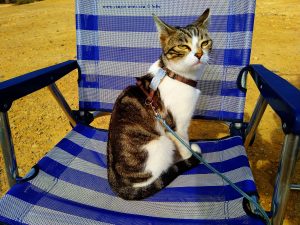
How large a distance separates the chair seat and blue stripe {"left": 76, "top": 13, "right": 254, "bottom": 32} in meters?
0.70

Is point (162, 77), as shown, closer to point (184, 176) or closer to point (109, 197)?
point (184, 176)

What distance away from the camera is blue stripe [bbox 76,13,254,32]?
1717 mm

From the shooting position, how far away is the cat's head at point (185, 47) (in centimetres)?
149

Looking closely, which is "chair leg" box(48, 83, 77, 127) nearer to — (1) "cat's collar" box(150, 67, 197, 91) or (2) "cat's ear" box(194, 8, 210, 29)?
(1) "cat's collar" box(150, 67, 197, 91)

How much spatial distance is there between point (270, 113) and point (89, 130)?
81.3 inches

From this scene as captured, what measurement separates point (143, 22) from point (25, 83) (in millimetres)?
856

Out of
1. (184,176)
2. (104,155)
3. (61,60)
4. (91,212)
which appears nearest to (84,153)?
(104,155)

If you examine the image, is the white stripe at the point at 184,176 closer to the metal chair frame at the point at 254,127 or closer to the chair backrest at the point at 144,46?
the metal chair frame at the point at 254,127

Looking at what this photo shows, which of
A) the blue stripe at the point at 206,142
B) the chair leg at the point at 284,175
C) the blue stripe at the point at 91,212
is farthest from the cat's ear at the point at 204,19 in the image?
the blue stripe at the point at 91,212

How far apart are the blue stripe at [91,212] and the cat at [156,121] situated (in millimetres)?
147

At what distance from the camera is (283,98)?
99 centimetres

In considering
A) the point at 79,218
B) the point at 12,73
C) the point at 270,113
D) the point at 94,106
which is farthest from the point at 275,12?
the point at 79,218

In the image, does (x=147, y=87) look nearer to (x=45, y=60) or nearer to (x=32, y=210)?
(x=32, y=210)

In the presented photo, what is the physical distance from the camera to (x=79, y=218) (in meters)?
1.20
